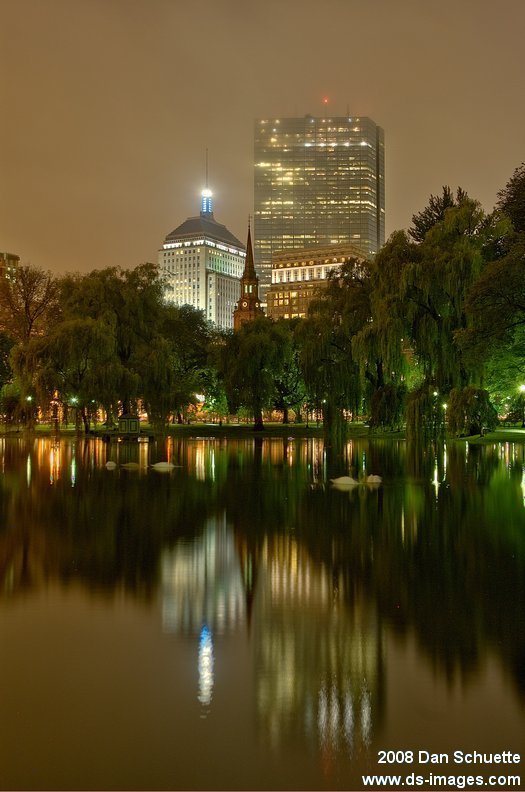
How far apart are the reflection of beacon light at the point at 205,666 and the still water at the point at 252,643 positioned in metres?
0.03

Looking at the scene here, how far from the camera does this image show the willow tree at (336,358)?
146 ft

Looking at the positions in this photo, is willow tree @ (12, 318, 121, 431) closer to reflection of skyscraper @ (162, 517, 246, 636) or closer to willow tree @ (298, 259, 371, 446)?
willow tree @ (298, 259, 371, 446)

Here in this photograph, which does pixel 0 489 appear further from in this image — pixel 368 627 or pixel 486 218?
pixel 486 218

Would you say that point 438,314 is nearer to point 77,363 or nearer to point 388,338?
point 388,338

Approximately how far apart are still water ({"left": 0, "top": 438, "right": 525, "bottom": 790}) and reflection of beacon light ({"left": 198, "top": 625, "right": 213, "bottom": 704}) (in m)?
0.03

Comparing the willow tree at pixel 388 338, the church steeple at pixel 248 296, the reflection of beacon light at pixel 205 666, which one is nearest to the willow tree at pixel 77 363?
the willow tree at pixel 388 338

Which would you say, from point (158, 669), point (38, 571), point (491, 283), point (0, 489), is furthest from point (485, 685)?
point (491, 283)

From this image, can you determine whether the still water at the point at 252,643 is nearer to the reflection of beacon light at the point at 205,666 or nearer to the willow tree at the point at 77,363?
the reflection of beacon light at the point at 205,666

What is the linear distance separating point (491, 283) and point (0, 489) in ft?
68.6

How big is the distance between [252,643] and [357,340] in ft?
102

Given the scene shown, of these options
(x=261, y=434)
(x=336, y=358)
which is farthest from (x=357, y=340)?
(x=261, y=434)

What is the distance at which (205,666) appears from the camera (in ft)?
22.2

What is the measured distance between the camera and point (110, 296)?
51.2 meters

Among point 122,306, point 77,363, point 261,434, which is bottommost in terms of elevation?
point 261,434
